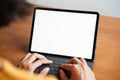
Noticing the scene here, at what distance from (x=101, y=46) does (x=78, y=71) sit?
230mm

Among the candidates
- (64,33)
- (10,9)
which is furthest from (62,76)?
(10,9)

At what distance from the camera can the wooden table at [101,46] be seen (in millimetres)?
853

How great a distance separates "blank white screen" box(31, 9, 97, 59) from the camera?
→ 0.88 m

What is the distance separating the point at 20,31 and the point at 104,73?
400 mm

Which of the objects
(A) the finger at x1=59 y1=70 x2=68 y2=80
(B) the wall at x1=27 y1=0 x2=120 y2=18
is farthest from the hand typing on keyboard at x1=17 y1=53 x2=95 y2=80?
(B) the wall at x1=27 y1=0 x2=120 y2=18

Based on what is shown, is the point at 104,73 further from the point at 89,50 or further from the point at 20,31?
the point at 20,31

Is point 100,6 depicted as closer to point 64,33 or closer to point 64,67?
point 64,33

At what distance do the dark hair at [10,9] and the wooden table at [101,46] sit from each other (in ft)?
1.42

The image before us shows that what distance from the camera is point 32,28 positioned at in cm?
93

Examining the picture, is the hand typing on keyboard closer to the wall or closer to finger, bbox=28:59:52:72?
finger, bbox=28:59:52:72

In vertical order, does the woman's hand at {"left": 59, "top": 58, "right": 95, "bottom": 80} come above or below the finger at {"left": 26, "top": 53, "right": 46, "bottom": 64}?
below

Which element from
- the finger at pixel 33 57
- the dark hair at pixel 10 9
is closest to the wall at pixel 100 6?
the finger at pixel 33 57

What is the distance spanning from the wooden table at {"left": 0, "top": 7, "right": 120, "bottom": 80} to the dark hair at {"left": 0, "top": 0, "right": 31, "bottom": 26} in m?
0.43

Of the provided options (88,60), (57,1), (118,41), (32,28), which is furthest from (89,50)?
(57,1)
